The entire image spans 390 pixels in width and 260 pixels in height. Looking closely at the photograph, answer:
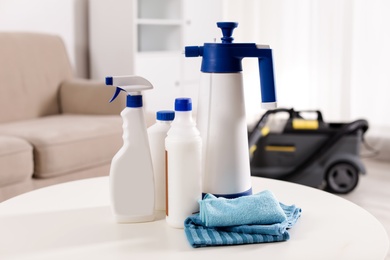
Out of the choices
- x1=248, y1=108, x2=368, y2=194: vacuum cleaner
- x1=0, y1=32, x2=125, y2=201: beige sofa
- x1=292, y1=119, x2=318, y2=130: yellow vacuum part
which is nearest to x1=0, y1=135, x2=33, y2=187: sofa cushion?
x1=0, y1=32, x2=125, y2=201: beige sofa

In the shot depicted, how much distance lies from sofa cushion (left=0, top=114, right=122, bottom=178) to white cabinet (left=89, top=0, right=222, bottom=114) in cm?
83

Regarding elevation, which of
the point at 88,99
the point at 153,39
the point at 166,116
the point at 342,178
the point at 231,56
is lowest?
the point at 342,178

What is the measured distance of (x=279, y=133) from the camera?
2.67 meters

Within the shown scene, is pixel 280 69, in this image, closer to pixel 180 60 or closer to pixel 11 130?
pixel 180 60

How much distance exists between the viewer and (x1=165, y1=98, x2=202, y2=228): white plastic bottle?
94 centimetres

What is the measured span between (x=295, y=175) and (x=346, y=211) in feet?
5.22

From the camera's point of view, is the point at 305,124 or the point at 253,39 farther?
the point at 253,39

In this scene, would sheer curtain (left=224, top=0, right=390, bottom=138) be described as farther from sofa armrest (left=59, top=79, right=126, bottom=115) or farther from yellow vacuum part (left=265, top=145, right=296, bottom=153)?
sofa armrest (left=59, top=79, right=126, bottom=115)

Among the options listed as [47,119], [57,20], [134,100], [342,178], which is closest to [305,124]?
[342,178]

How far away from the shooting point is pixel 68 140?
2184mm

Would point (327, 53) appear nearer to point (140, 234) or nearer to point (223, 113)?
point (223, 113)

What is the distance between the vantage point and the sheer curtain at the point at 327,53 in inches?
134

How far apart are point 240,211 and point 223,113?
193 millimetres

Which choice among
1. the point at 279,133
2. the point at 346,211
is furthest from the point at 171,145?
the point at 279,133
